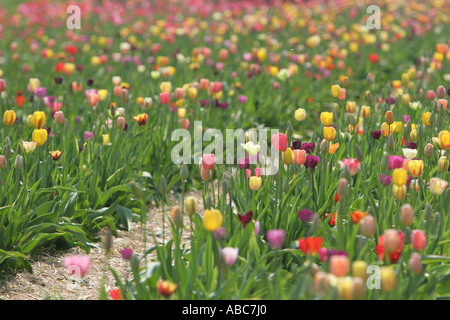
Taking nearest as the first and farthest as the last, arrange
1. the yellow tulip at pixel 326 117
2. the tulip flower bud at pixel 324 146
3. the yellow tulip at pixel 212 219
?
the yellow tulip at pixel 212 219
the tulip flower bud at pixel 324 146
the yellow tulip at pixel 326 117

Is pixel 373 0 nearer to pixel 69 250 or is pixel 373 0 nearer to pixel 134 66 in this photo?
pixel 134 66

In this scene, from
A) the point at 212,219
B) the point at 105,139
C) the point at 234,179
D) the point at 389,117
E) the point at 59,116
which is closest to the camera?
the point at 212,219

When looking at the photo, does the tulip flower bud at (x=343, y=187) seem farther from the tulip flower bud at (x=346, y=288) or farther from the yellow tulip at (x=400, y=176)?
the tulip flower bud at (x=346, y=288)

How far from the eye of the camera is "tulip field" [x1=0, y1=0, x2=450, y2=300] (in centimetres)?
214

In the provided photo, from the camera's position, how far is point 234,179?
3398 mm

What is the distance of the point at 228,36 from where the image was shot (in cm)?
894

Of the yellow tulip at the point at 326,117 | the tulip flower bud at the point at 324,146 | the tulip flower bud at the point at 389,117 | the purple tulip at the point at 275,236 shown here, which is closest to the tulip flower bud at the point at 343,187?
the purple tulip at the point at 275,236

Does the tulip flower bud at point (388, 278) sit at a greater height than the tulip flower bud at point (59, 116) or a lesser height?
lesser

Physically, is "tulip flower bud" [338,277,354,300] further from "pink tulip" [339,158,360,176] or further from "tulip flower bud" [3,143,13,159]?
"tulip flower bud" [3,143,13,159]

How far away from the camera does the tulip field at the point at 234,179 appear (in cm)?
214

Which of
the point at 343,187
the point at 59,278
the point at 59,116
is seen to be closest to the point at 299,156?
the point at 343,187

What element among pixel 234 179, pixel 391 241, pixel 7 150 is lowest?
pixel 234 179

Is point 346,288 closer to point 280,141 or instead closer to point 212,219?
point 212,219
